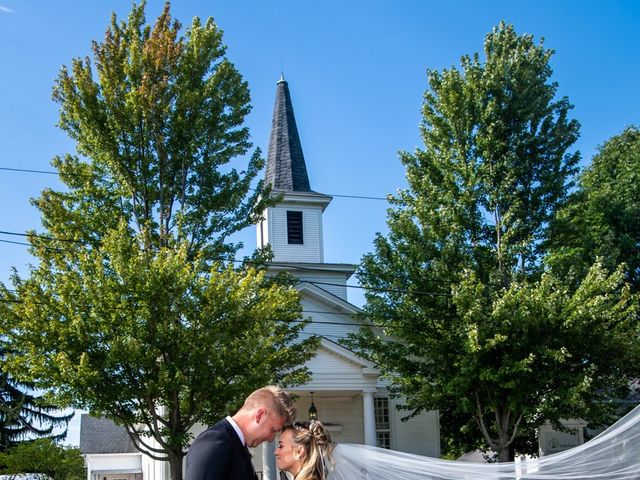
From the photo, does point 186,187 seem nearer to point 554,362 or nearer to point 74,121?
point 74,121

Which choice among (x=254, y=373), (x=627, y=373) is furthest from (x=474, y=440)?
(x=254, y=373)

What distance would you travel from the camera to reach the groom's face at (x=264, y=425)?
471cm

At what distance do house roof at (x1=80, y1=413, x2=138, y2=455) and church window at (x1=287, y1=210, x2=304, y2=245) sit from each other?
11816mm

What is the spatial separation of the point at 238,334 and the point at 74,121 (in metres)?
6.71

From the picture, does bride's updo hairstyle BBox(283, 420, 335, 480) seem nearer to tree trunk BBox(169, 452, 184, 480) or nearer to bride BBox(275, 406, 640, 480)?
bride BBox(275, 406, 640, 480)

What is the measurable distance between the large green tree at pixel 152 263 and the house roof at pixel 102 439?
729 inches

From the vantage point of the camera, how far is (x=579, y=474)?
8266 mm

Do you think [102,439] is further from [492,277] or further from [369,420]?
[492,277]

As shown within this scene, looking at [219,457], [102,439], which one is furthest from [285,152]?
[219,457]

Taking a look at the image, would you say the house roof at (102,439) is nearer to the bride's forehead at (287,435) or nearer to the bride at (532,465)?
the bride at (532,465)

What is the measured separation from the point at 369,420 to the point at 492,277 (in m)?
5.44

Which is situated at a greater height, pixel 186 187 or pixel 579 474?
pixel 186 187

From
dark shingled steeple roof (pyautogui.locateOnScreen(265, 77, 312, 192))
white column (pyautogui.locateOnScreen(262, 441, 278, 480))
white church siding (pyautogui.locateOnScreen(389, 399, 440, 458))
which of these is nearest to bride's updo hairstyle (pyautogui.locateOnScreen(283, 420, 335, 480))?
white column (pyautogui.locateOnScreen(262, 441, 278, 480))

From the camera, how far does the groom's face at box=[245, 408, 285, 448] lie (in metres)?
4.71
